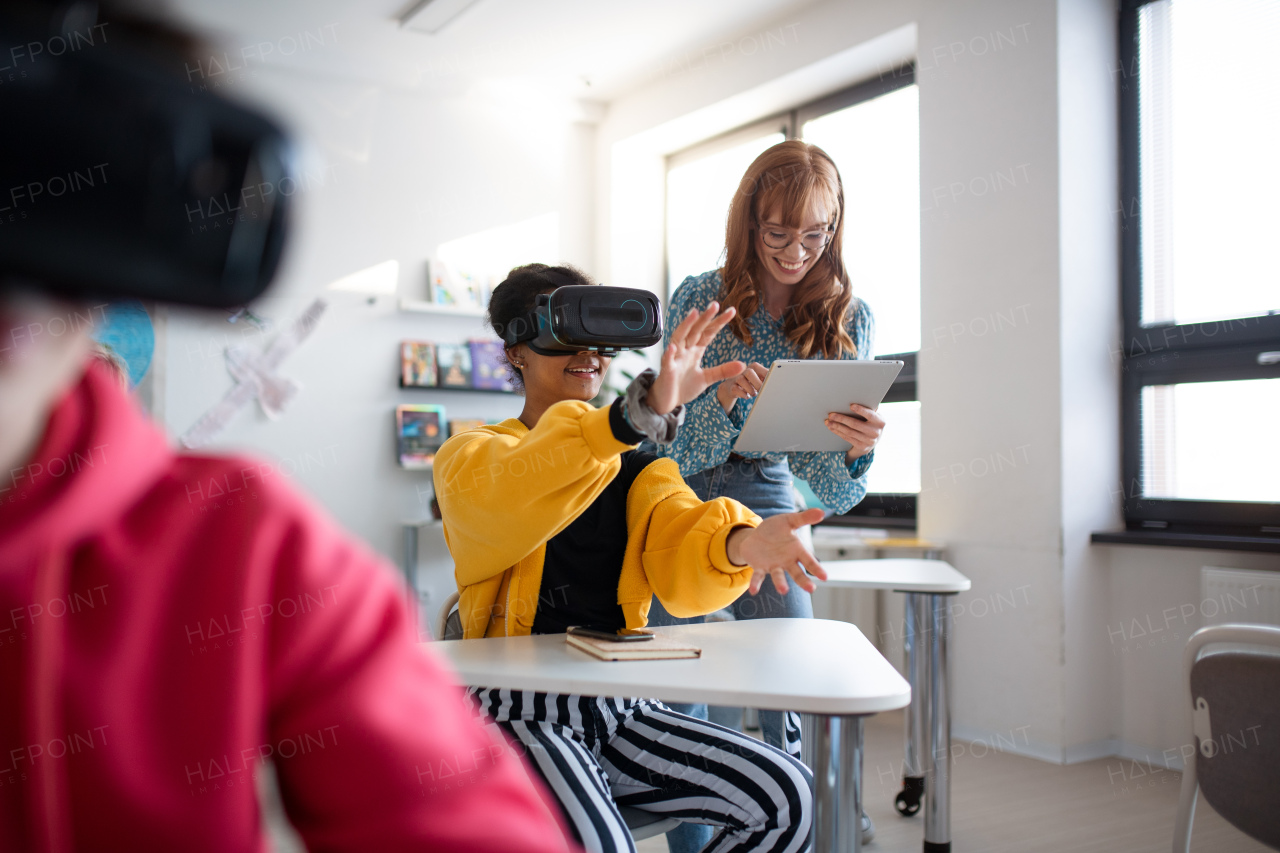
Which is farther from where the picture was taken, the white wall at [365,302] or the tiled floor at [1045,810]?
the white wall at [365,302]

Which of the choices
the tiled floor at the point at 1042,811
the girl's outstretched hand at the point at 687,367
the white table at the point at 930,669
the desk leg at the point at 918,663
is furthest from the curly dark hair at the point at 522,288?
the tiled floor at the point at 1042,811

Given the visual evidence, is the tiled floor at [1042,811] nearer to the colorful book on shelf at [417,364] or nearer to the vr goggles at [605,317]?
the vr goggles at [605,317]

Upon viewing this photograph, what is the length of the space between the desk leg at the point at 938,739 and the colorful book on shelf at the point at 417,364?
3189 mm

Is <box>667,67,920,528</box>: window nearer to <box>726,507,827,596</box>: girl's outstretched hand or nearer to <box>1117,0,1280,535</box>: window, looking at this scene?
<box>1117,0,1280,535</box>: window

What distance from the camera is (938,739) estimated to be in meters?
2.23

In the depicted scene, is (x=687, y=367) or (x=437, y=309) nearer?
(x=687, y=367)

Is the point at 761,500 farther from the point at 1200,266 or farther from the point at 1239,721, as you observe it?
the point at 1200,266

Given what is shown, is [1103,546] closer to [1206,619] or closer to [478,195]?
[1206,619]

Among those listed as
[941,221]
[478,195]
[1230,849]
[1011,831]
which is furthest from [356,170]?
[1230,849]

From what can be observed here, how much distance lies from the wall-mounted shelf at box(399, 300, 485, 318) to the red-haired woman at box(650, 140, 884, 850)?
9.52ft

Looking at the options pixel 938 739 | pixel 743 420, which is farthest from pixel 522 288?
pixel 938 739

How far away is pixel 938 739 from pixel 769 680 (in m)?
1.38

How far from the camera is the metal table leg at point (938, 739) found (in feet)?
7.14

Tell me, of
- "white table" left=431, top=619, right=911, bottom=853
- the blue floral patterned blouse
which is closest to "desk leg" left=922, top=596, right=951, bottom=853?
the blue floral patterned blouse
